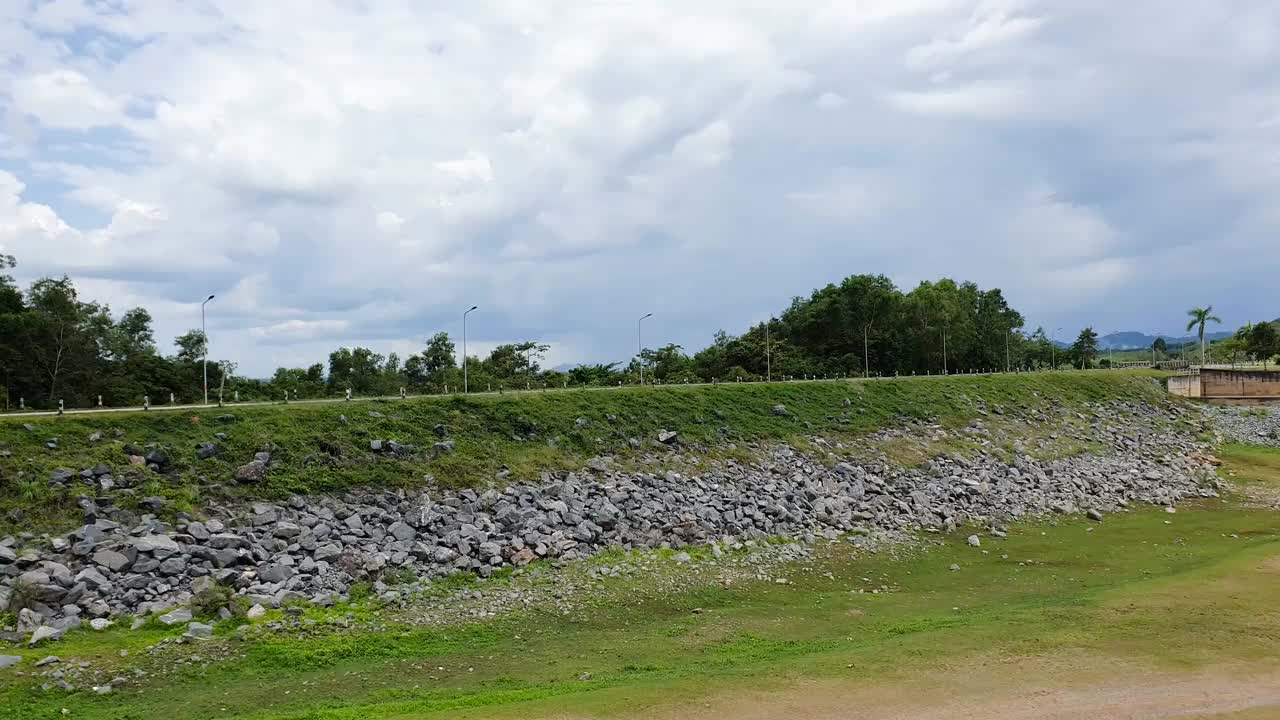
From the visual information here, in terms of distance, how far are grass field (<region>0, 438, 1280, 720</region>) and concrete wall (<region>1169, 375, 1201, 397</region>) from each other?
179 ft

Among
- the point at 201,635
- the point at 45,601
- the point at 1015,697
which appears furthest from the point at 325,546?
the point at 1015,697

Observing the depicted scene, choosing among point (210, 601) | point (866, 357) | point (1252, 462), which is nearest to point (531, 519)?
point (210, 601)

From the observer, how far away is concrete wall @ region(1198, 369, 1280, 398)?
71.0m

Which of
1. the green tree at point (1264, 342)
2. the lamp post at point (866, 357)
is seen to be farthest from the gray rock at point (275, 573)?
the green tree at point (1264, 342)

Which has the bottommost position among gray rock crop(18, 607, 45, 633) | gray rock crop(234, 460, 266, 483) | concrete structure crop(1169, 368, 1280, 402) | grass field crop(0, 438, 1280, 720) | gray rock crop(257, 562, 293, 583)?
grass field crop(0, 438, 1280, 720)

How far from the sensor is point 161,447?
79.7ft

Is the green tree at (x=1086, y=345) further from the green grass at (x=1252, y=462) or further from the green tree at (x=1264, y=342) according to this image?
the green grass at (x=1252, y=462)

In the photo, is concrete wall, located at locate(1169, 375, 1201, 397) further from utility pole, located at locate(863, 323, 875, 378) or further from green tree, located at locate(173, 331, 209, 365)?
green tree, located at locate(173, 331, 209, 365)

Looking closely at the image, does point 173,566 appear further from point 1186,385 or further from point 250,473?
point 1186,385

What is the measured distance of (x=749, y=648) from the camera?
17.2m

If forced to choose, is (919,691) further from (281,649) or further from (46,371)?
(46,371)

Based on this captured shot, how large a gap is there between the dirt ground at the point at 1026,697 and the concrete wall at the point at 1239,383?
6932cm

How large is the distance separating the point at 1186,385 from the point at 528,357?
192 ft

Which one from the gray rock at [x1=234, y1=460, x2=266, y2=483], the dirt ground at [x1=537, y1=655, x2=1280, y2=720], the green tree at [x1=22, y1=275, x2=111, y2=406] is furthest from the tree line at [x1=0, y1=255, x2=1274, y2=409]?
the dirt ground at [x1=537, y1=655, x2=1280, y2=720]
